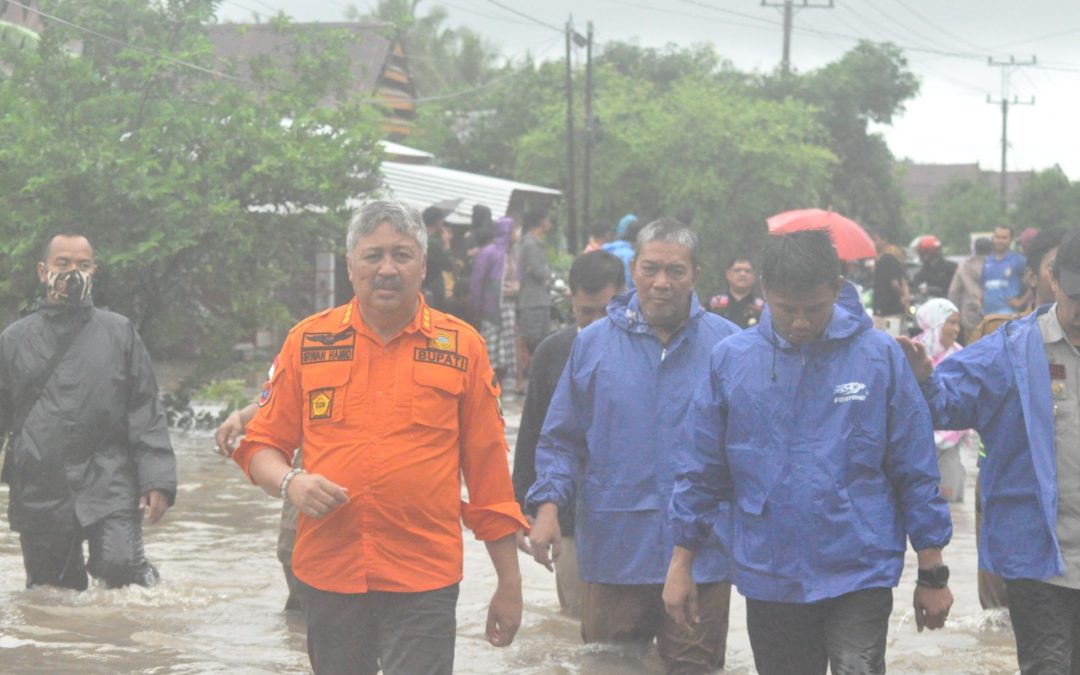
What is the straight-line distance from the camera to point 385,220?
459 centimetres

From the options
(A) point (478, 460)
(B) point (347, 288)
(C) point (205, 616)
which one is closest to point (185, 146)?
(B) point (347, 288)

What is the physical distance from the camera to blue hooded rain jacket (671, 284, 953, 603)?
4629mm

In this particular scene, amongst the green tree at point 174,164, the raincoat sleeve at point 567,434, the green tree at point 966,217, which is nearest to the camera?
the raincoat sleeve at point 567,434

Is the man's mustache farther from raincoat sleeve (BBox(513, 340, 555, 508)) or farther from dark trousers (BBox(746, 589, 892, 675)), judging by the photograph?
raincoat sleeve (BBox(513, 340, 555, 508))

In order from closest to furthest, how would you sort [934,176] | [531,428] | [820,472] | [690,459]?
1. [820,472]
2. [690,459]
3. [531,428]
4. [934,176]

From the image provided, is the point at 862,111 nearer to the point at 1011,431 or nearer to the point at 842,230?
the point at 842,230

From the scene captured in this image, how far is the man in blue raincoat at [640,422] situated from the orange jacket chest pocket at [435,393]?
1.56 m

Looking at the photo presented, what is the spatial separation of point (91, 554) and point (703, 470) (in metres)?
3.95

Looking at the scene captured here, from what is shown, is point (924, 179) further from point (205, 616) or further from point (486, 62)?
point (205, 616)

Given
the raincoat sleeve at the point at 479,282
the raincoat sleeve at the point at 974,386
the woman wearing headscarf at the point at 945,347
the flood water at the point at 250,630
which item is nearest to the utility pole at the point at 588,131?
the raincoat sleeve at the point at 479,282

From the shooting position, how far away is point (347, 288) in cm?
1145

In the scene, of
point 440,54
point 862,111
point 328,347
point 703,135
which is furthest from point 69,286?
point 440,54

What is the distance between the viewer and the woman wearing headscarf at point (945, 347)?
32.8ft

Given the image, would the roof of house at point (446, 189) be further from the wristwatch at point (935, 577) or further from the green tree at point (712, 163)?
the wristwatch at point (935, 577)
